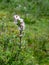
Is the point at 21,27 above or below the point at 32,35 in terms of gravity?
above

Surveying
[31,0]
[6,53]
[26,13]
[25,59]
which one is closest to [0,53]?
[6,53]

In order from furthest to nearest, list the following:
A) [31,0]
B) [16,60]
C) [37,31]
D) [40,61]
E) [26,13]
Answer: [31,0] → [26,13] → [37,31] → [40,61] → [16,60]

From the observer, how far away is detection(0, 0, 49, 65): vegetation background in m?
5.21

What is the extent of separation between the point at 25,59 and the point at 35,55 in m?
1.16

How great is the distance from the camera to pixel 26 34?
280 inches

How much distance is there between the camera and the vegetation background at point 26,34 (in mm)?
5215

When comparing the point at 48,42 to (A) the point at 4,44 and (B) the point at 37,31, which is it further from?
(A) the point at 4,44

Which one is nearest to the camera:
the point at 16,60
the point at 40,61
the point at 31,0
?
the point at 16,60

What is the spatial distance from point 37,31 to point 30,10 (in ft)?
4.02

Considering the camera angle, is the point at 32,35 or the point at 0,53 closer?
the point at 0,53

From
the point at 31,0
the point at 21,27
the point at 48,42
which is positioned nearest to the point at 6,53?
the point at 21,27

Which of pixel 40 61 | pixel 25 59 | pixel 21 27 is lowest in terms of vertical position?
pixel 40 61

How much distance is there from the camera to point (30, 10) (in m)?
8.48

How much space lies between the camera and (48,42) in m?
6.96
